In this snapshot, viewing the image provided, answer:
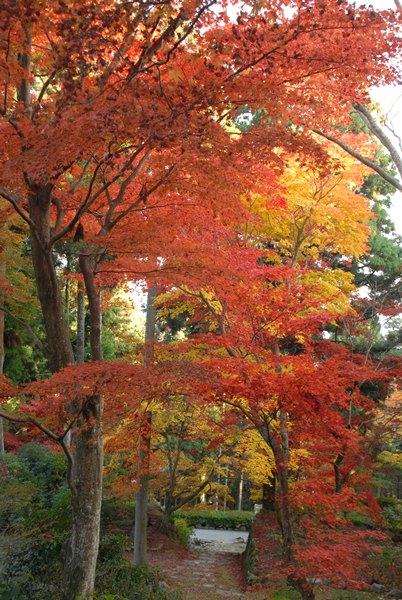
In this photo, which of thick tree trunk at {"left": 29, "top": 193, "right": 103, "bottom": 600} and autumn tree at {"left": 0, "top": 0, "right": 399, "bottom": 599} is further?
thick tree trunk at {"left": 29, "top": 193, "right": 103, "bottom": 600}

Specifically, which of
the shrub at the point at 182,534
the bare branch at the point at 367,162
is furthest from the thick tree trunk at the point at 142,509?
the bare branch at the point at 367,162

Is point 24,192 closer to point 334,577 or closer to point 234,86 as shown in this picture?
point 234,86

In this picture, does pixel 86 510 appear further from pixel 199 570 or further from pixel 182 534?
pixel 182 534

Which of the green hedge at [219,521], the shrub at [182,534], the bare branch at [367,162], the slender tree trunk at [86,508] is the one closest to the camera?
the slender tree trunk at [86,508]

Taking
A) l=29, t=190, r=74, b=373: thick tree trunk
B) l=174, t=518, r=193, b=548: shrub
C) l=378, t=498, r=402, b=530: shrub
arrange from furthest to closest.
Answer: l=174, t=518, r=193, b=548: shrub
l=378, t=498, r=402, b=530: shrub
l=29, t=190, r=74, b=373: thick tree trunk

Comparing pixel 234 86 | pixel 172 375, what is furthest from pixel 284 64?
pixel 172 375

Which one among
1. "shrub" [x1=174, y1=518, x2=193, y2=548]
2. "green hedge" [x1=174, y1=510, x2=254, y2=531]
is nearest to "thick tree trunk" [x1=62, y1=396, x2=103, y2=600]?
"shrub" [x1=174, y1=518, x2=193, y2=548]

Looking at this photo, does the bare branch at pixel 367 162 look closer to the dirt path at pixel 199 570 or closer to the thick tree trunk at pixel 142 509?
the thick tree trunk at pixel 142 509

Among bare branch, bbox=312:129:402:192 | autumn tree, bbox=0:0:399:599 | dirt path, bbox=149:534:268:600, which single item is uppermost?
bare branch, bbox=312:129:402:192

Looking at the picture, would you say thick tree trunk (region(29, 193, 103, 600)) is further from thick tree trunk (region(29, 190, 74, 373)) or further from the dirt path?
the dirt path

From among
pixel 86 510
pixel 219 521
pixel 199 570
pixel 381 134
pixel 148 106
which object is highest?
pixel 381 134

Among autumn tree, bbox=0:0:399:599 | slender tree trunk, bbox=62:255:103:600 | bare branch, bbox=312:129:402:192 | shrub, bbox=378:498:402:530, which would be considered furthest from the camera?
shrub, bbox=378:498:402:530

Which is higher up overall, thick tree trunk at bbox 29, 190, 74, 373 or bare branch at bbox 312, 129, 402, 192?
bare branch at bbox 312, 129, 402, 192

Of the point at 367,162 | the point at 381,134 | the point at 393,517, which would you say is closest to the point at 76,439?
the point at 367,162
